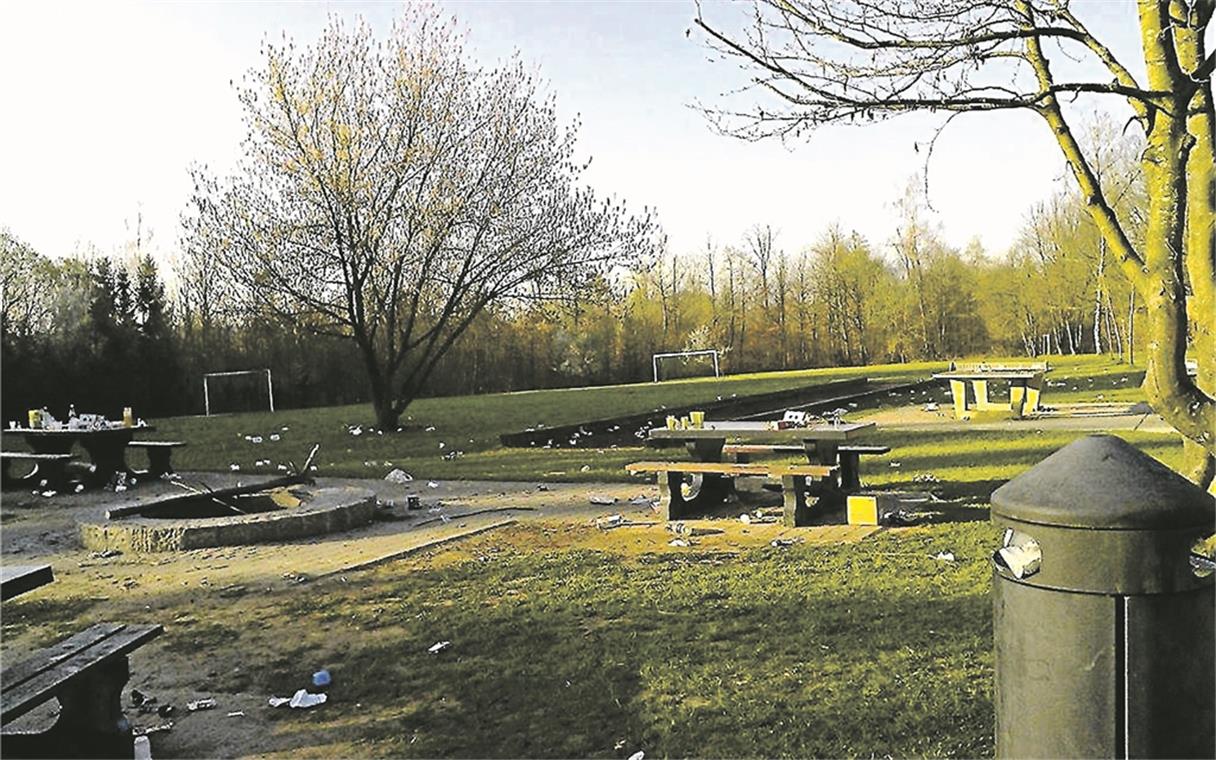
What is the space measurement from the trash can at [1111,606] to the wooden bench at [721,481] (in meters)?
6.57

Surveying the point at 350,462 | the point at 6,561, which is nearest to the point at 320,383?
the point at 350,462

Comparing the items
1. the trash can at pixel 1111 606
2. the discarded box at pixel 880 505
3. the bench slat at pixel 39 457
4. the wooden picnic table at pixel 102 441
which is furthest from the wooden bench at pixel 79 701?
the bench slat at pixel 39 457

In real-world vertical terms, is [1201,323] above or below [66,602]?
above

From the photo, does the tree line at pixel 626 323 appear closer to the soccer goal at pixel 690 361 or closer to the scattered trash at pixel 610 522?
the soccer goal at pixel 690 361

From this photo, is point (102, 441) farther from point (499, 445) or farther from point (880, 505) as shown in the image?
point (880, 505)

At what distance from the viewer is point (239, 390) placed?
35.3 meters

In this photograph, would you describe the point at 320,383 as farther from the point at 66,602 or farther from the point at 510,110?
the point at 66,602

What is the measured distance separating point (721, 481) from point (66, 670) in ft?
23.5

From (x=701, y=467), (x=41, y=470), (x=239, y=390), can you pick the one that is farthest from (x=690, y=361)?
(x=701, y=467)

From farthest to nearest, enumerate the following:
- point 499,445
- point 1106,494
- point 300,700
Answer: point 499,445
point 300,700
point 1106,494

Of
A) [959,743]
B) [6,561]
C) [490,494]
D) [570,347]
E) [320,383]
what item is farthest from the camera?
[570,347]

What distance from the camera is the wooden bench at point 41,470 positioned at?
1416 centimetres

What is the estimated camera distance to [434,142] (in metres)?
22.0

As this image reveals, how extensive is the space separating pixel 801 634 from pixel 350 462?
1234 cm
